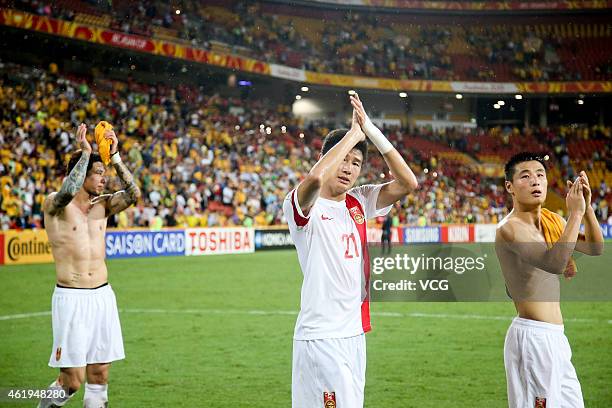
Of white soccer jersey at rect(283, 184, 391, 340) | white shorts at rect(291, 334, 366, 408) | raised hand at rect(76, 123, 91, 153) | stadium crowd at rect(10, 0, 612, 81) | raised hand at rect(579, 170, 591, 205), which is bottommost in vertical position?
white shorts at rect(291, 334, 366, 408)

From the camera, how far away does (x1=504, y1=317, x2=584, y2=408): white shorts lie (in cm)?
449

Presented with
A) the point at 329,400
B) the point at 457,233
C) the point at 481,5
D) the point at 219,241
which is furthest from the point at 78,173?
the point at 481,5

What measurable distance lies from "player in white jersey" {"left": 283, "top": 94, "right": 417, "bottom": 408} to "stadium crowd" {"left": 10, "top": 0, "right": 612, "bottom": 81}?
31.3 m

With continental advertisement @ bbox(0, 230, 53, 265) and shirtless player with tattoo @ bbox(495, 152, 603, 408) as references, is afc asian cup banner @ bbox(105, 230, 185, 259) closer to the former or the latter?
continental advertisement @ bbox(0, 230, 53, 265)

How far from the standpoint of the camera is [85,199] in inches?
256

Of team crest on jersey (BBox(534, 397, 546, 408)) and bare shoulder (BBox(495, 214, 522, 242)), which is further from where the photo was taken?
bare shoulder (BBox(495, 214, 522, 242))

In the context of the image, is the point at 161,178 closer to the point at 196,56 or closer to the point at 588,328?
the point at 196,56

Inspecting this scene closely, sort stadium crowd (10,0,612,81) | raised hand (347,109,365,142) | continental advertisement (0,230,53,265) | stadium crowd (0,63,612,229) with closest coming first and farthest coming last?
raised hand (347,109,365,142), continental advertisement (0,230,53,265), stadium crowd (0,63,612,229), stadium crowd (10,0,612,81)

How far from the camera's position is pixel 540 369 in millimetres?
4508

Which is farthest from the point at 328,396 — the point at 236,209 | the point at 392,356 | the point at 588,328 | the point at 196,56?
the point at 196,56

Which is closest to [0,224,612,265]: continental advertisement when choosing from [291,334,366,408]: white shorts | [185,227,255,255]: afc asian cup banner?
[185,227,255,255]: afc asian cup banner

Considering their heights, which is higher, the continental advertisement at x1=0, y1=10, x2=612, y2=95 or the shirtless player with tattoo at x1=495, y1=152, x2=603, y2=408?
the continental advertisement at x1=0, y1=10, x2=612, y2=95

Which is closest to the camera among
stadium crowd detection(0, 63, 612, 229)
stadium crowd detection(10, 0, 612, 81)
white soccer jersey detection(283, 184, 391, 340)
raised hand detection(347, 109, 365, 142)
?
raised hand detection(347, 109, 365, 142)

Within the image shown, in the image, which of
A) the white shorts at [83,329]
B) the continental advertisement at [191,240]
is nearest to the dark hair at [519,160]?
the white shorts at [83,329]
